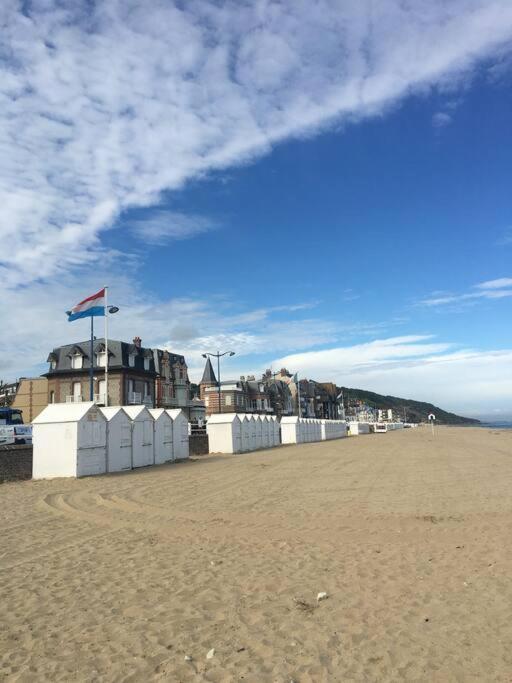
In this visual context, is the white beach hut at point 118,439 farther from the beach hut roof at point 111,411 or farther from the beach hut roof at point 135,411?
the beach hut roof at point 135,411

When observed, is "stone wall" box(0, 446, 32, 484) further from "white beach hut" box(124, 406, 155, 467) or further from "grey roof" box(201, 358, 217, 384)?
"grey roof" box(201, 358, 217, 384)

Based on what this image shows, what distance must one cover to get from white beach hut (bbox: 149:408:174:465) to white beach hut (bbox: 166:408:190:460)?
0.45 metres

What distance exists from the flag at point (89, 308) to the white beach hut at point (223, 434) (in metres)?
13.5

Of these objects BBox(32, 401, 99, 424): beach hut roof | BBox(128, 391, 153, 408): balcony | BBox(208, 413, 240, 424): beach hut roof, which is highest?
BBox(128, 391, 153, 408): balcony

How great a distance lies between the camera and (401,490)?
16375mm

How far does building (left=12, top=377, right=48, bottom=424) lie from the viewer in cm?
6481

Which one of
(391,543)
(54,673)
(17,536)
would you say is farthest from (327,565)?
(17,536)

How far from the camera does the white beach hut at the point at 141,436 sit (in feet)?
85.8

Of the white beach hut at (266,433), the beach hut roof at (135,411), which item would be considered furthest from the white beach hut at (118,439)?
the white beach hut at (266,433)

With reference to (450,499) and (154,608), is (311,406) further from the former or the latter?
(154,608)

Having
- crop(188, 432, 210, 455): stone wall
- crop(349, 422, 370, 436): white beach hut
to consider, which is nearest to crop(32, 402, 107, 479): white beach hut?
crop(188, 432, 210, 455): stone wall

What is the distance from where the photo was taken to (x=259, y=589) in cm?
713

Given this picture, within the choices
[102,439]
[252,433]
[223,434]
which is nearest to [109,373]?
[252,433]

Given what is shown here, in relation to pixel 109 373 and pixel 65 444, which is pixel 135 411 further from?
pixel 109 373
